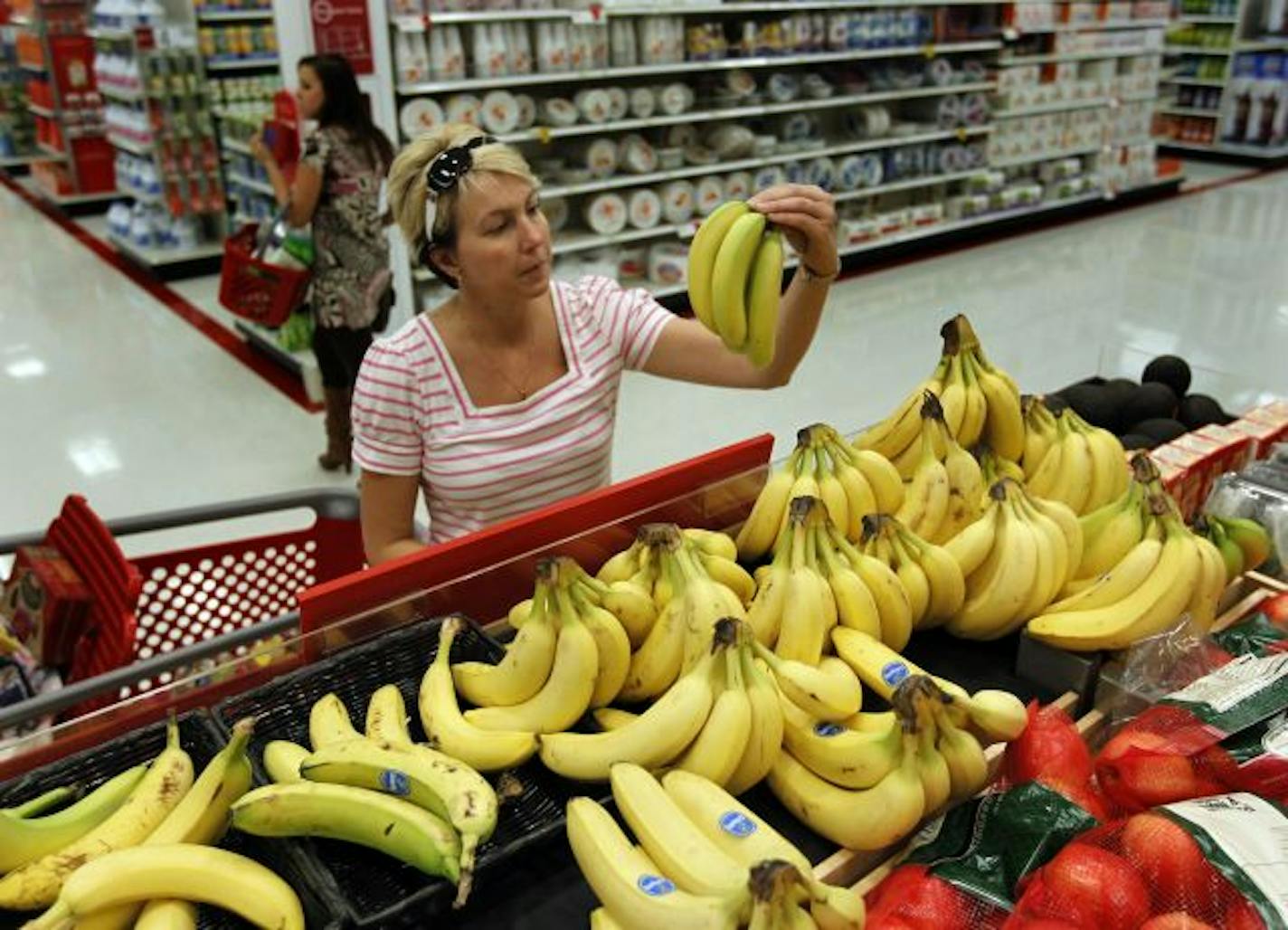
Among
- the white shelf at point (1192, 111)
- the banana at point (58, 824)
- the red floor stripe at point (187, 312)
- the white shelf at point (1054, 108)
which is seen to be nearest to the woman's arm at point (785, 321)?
the banana at point (58, 824)

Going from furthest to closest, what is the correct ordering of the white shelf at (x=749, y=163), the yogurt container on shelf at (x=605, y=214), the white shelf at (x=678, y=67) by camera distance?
the yogurt container on shelf at (x=605, y=214), the white shelf at (x=749, y=163), the white shelf at (x=678, y=67)

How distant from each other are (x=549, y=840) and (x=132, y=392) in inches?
202

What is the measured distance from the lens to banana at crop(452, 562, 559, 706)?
4.37 feet

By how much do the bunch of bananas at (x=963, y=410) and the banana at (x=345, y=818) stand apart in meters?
1.14

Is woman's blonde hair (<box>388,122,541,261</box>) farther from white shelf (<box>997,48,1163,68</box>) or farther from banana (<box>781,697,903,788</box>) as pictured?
white shelf (<box>997,48,1163,68</box>)

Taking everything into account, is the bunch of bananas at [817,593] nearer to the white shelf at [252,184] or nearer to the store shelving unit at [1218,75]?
the white shelf at [252,184]

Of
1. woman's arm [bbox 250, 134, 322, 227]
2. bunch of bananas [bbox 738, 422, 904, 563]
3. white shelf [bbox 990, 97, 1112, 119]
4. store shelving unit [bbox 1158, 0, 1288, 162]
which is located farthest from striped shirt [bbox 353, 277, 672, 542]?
store shelving unit [bbox 1158, 0, 1288, 162]

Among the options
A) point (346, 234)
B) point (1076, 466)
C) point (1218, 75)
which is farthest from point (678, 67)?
point (1218, 75)

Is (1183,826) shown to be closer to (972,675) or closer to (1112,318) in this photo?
(972,675)

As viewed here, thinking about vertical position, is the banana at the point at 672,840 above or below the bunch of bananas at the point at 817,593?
below

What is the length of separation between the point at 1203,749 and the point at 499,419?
1290mm

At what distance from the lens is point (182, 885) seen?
109 cm

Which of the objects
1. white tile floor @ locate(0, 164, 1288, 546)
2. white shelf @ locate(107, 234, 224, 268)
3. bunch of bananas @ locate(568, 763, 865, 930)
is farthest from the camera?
white shelf @ locate(107, 234, 224, 268)

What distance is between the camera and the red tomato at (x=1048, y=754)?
4.19ft
